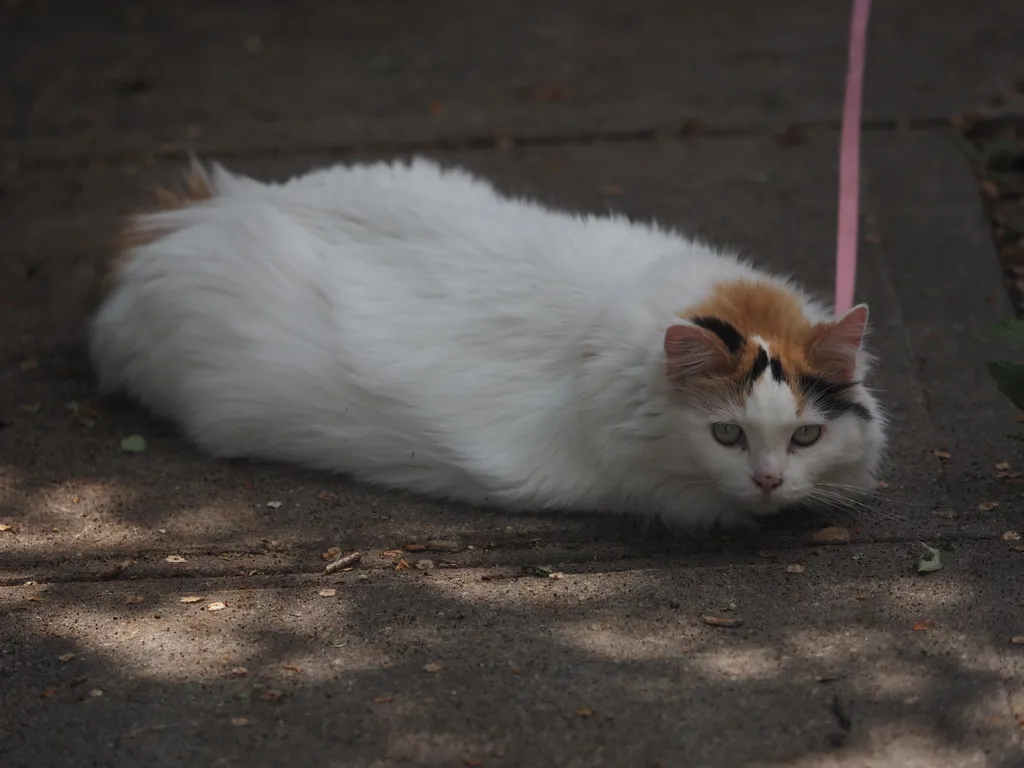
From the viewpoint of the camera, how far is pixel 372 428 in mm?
4082

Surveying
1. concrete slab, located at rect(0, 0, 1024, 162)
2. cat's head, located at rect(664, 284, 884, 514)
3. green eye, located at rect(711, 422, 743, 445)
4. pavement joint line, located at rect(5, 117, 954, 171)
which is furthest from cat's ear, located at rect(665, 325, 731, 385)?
concrete slab, located at rect(0, 0, 1024, 162)

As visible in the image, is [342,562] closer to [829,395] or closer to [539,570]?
[539,570]

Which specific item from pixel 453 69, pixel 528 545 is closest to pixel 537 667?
pixel 528 545

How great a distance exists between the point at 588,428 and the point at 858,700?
1121 mm

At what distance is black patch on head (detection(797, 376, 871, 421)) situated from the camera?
11.4 ft

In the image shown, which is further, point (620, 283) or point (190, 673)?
point (620, 283)

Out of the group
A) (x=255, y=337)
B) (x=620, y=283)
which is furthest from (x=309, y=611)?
(x=620, y=283)

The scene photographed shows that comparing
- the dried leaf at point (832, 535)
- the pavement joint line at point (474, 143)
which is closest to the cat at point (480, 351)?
the dried leaf at point (832, 535)

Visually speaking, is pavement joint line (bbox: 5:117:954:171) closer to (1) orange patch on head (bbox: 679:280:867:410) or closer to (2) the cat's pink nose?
(1) orange patch on head (bbox: 679:280:867:410)

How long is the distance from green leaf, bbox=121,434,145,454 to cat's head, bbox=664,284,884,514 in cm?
190

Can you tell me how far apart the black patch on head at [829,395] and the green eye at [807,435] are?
48 mm

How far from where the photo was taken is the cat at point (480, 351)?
11.6 feet

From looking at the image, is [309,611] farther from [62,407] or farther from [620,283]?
[62,407]

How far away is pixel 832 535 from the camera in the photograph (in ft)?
12.5
